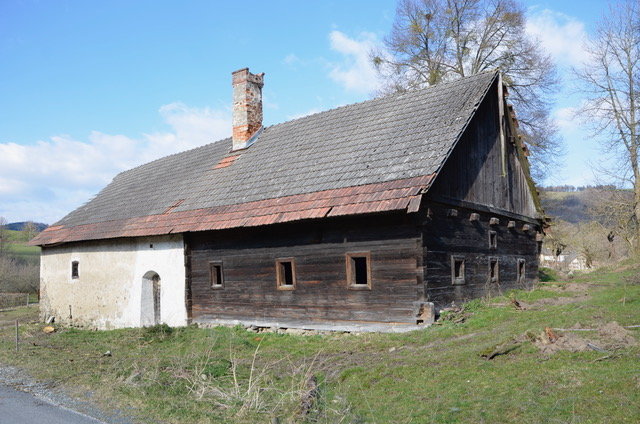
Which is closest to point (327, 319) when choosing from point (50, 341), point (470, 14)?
point (50, 341)

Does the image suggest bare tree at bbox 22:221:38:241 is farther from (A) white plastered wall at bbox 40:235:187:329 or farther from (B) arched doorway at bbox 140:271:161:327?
(B) arched doorway at bbox 140:271:161:327

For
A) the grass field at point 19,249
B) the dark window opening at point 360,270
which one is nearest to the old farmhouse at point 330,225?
the dark window opening at point 360,270

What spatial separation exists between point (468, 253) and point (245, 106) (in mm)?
9792

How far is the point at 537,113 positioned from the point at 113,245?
1898 cm

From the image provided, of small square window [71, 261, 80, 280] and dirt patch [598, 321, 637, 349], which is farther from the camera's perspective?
small square window [71, 261, 80, 280]

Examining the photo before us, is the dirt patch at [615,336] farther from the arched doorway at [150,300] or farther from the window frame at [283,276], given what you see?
the arched doorway at [150,300]

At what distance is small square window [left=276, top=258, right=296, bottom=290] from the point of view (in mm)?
13664

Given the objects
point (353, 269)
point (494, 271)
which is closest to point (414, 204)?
point (353, 269)

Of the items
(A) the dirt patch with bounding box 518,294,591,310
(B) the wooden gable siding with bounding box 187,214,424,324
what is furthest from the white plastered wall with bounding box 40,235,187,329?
(A) the dirt patch with bounding box 518,294,591,310

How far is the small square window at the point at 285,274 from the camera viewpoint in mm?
13664

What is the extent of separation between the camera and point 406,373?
8062mm

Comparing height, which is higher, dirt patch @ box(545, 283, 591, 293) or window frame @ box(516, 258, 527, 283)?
window frame @ box(516, 258, 527, 283)

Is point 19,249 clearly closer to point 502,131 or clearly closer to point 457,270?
point 502,131

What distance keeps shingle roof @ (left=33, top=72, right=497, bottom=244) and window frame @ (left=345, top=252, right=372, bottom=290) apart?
117 centimetres
